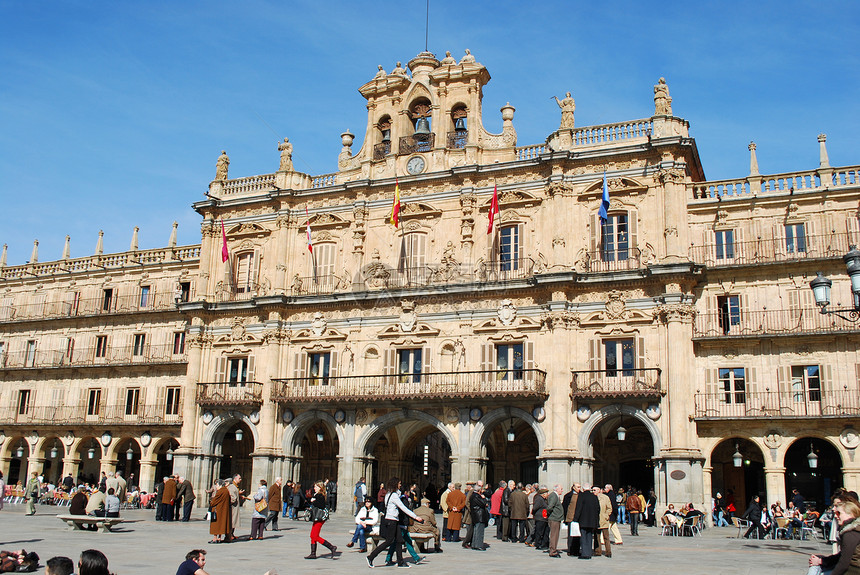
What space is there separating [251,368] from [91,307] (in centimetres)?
1449

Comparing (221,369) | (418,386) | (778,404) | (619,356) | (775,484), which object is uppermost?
(619,356)

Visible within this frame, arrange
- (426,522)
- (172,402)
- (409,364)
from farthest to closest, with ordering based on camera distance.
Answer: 1. (172,402)
2. (409,364)
3. (426,522)

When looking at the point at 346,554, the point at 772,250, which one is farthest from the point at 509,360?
the point at 346,554

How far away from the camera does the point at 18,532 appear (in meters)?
22.2

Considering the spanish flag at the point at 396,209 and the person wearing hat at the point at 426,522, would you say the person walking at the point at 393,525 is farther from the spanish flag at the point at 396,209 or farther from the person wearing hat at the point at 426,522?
the spanish flag at the point at 396,209

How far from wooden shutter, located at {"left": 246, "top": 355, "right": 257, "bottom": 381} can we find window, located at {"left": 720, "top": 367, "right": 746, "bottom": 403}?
68.0 ft

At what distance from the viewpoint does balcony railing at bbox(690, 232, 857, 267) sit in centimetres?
3091

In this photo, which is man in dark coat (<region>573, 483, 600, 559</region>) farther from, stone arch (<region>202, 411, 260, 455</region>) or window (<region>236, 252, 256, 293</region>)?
window (<region>236, 252, 256, 293</region>)

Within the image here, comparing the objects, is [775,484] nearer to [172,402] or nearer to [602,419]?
[602,419]

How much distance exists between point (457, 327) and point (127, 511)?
15875 mm

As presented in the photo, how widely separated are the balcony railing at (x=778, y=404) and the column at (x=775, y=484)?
2.03m

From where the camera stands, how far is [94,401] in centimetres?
4534

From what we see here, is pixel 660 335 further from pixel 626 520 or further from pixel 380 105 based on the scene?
pixel 380 105

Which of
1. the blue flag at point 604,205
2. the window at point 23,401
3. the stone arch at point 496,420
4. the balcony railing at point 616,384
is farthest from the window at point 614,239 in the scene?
the window at point 23,401
